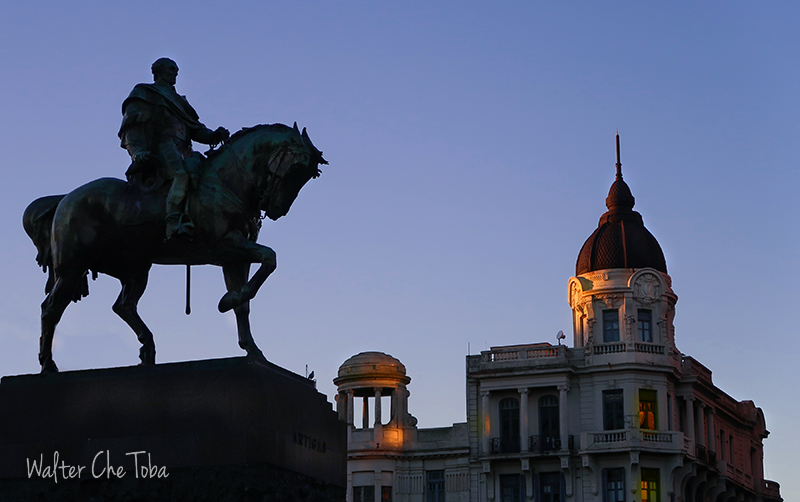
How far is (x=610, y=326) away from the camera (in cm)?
6359

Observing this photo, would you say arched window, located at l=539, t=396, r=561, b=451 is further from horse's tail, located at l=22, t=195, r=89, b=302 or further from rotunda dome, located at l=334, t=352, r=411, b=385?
horse's tail, located at l=22, t=195, r=89, b=302

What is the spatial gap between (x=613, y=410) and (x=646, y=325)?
190 inches

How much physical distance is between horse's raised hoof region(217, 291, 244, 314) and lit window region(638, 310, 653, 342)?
4890cm

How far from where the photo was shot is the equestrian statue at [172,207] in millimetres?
16281

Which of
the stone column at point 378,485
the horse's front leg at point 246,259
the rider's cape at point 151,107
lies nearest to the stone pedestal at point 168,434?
the horse's front leg at point 246,259

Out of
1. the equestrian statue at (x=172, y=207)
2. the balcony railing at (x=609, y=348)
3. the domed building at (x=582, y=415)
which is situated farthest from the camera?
the balcony railing at (x=609, y=348)

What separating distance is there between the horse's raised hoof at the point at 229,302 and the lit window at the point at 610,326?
4861 cm

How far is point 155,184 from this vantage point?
16.7 m

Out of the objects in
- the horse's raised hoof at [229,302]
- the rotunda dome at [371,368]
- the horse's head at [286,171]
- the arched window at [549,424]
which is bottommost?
the horse's raised hoof at [229,302]

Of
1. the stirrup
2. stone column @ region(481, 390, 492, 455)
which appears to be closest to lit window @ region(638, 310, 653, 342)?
stone column @ region(481, 390, 492, 455)

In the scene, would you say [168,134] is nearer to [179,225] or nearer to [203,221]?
[203,221]

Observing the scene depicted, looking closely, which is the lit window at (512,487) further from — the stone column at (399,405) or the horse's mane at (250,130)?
the horse's mane at (250,130)

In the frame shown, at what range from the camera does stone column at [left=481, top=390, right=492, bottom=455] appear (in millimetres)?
62500

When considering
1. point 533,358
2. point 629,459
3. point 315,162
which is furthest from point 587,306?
point 315,162
